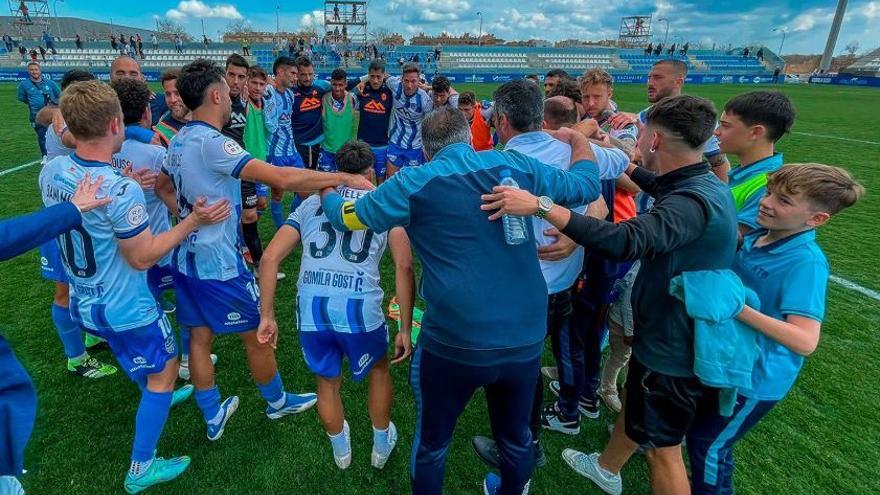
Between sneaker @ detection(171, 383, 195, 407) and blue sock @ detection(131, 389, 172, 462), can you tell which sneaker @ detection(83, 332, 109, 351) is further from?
blue sock @ detection(131, 389, 172, 462)

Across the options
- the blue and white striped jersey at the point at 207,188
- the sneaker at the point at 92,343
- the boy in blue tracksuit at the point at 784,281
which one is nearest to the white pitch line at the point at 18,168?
the sneaker at the point at 92,343

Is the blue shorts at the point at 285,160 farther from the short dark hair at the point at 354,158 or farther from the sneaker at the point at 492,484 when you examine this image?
the sneaker at the point at 492,484

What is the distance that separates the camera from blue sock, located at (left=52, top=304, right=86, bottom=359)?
3705mm

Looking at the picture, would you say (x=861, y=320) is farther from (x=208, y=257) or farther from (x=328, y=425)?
(x=208, y=257)

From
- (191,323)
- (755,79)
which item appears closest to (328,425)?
(191,323)

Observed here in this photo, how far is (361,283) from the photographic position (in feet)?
8.85

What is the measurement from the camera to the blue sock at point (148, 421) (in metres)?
2.74

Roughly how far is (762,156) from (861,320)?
3.86 m

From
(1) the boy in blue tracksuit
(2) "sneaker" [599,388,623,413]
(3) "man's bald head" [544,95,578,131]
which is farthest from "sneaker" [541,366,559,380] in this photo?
(3) "man's bald head" [544,95,578,131]

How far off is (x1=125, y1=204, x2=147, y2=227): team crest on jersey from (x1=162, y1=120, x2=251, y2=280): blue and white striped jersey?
1.48 ft

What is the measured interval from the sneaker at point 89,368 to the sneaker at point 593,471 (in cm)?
383

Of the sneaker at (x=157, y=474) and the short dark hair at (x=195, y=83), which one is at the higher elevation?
the short dark hair at (x=195, y=83)

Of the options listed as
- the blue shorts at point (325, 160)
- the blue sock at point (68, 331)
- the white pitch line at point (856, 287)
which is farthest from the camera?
the blue shorts at point (325, 160)

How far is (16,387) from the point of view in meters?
1.71
